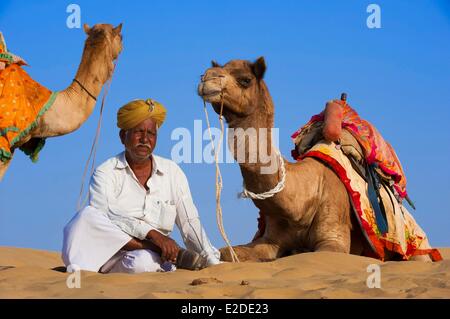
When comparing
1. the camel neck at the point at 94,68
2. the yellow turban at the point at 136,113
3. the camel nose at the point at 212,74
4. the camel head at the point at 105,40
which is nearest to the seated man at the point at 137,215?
the yellow turban at the point at 136,113

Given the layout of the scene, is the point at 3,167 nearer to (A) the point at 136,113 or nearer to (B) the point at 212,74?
(A) the point at 136,113

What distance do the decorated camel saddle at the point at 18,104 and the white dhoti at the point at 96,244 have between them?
0.96 metres

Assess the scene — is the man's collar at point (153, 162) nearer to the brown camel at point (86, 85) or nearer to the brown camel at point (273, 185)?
the brown camel at point (273, 185)

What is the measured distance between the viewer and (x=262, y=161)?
7.76 m

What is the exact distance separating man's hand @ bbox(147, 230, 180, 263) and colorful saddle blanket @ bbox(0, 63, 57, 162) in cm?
142

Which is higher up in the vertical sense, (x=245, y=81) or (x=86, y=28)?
(x=86, y=28)

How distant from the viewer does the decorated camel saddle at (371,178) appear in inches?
339

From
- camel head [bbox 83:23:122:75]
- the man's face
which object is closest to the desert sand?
the man's face

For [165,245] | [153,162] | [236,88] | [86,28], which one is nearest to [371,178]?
[236,88]

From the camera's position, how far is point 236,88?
7.66m

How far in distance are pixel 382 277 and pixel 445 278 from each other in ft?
1.38

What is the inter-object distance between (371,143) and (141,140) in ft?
9.51
